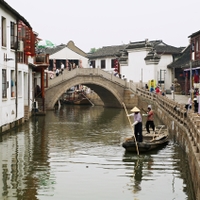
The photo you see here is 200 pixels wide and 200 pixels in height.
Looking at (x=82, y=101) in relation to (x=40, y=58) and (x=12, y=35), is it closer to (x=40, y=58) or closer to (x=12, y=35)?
(x=40, y=58)

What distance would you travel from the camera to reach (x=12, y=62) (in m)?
28.4

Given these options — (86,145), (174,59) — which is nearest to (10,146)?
(86,145)

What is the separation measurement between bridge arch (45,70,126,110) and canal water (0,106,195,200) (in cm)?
1934

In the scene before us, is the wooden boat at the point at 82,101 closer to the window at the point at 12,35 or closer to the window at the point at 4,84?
the window at the point at 12,35

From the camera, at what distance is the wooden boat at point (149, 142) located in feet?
64.9

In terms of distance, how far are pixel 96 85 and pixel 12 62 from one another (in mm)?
22491

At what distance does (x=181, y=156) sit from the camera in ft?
65.4

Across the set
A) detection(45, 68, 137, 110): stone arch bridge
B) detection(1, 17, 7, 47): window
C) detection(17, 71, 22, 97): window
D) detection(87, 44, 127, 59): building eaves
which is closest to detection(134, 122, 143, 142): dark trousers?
detection(1, 17, 7, 47): window

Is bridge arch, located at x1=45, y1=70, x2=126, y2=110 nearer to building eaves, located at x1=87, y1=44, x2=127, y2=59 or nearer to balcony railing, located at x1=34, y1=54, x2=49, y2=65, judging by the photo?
balcony railing, located at x1=34, y1=54, x2=49, y2=65

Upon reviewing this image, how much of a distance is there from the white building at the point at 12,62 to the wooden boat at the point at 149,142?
8.46 metres

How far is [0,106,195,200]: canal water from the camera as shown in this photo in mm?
13773

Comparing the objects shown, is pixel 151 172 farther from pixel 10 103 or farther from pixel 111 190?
pixel 10 103

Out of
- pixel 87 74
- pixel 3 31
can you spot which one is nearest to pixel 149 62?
pixel 87 74

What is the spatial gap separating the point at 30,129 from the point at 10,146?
278 inches
